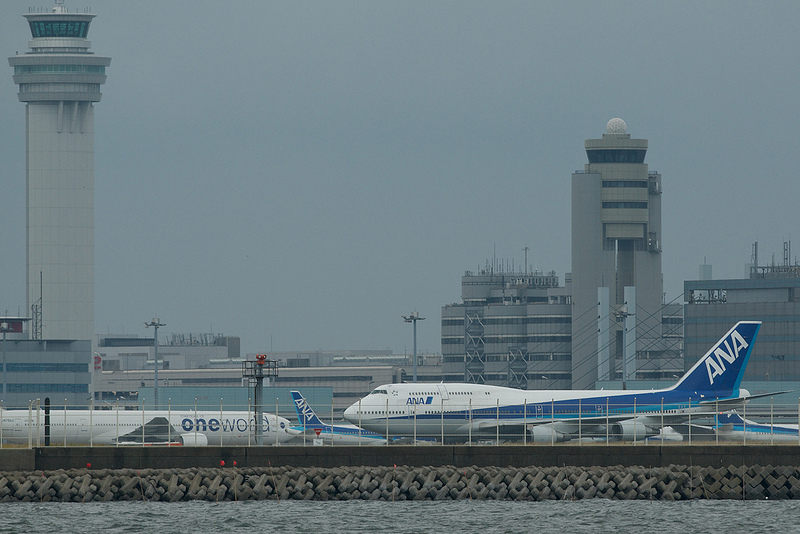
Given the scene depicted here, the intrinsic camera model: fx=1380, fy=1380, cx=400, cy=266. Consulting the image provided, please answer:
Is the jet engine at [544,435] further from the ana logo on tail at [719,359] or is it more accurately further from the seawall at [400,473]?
the ana logo on tail at [719,359]

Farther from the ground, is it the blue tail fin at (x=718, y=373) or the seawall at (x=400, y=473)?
the blue tail fin at (x=718, y=373)

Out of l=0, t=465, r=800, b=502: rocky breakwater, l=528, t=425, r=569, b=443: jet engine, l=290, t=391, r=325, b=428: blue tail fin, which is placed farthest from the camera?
l=290, t=391, r=325, b=428: blue tail fin

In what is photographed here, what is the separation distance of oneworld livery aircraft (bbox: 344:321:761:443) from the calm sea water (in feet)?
85.7

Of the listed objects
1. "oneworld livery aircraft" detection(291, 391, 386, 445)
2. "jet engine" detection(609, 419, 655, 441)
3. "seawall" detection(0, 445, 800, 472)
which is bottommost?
"oneworld livery aircraft" detection(291, 391, 386, 445)

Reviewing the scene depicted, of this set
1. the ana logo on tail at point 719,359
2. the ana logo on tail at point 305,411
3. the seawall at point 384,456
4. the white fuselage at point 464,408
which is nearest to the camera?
the seawall at point 384,456

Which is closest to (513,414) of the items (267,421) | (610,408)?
(610,408)

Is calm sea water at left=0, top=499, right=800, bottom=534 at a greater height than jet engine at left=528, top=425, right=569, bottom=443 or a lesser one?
lesser

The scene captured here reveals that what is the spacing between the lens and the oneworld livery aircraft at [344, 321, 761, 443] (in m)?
89.3

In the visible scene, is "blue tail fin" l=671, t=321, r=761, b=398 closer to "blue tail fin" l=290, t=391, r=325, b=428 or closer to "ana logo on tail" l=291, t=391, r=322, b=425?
"blue tail fin" l=290, t=391, r=325, b=428

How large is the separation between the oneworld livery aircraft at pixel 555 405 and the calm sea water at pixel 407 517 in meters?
26.1

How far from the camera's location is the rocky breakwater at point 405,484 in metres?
63.2

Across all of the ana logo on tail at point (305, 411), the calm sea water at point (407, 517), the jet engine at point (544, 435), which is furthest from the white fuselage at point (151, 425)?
the calm sea water at point (407, 517)

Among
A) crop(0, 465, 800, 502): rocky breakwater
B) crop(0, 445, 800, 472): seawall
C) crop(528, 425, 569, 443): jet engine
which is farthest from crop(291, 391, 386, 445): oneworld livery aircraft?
crop(0, 465, 800, 502): rocky breakwater

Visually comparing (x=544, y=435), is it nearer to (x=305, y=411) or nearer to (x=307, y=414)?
(x=307, y=414)
